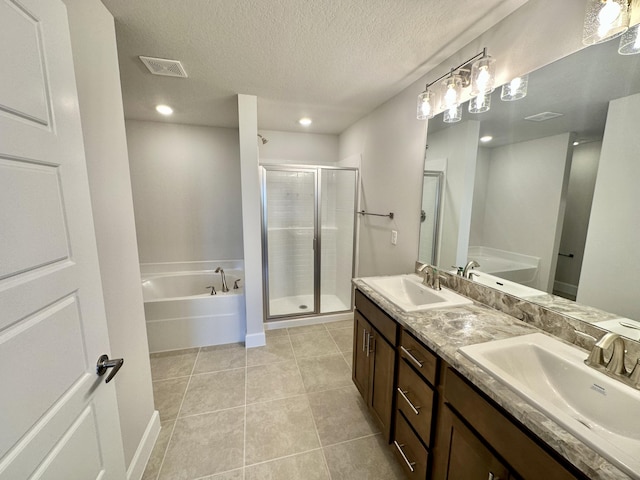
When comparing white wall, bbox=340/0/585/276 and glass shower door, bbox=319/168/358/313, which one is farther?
glass shower door, bbox=319/168/358/313

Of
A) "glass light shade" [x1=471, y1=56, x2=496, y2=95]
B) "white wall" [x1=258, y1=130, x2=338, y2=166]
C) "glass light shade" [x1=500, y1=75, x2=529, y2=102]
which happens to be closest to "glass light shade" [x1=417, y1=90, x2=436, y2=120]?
"glass light shade" [x1=471, y1=56, x2=496, y2=95]

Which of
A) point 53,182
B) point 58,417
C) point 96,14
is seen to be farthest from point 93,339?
point 96,14

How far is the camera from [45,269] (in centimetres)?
64

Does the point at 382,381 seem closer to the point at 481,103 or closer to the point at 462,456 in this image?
the point at 462,456

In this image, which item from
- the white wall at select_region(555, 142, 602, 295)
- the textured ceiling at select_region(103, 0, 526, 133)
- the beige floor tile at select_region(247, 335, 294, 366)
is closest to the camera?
the white wall at select_region(555, 142, 602, 295)

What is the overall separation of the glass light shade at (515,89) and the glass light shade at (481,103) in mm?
77

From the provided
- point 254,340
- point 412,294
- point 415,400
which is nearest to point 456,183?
point 412,294

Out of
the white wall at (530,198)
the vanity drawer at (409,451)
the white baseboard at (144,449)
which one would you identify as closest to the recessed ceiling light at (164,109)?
the white baseboard at (144,449)

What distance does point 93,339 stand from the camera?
2.67ft

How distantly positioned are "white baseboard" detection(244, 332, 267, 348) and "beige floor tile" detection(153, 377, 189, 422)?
0.60 metres

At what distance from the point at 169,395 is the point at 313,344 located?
130 cm

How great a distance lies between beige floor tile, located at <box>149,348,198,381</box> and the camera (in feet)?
7.03

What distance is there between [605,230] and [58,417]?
1.90 meters

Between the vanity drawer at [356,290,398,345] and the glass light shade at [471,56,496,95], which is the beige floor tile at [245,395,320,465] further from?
the glass light shade at [471,56,496,95]
